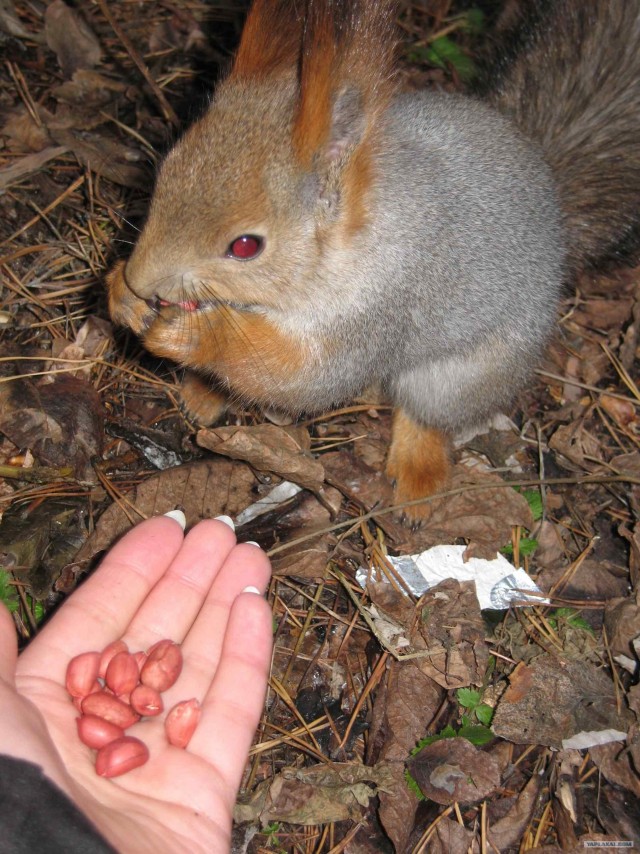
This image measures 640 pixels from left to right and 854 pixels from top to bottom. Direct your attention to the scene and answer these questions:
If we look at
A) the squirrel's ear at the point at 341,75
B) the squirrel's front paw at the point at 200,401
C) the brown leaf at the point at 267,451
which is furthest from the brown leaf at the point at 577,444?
the squirrel's ear at the point at 341,75

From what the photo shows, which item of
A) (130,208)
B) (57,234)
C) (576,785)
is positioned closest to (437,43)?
(130,208)

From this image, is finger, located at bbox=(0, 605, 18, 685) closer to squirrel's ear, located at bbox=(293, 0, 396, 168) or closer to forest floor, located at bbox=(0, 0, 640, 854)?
forest floor, located at bbox=(0, 0, 640, 854)

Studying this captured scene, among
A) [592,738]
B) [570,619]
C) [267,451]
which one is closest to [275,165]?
[267,451]

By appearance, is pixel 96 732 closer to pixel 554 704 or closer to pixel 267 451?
pixel 267 451

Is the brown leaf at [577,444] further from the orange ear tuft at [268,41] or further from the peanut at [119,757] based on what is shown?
the peanut at [119,757]

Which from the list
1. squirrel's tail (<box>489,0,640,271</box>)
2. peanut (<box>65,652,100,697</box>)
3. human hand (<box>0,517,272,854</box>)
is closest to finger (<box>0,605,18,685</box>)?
human hand (<box>0,517,272,854</box>)
